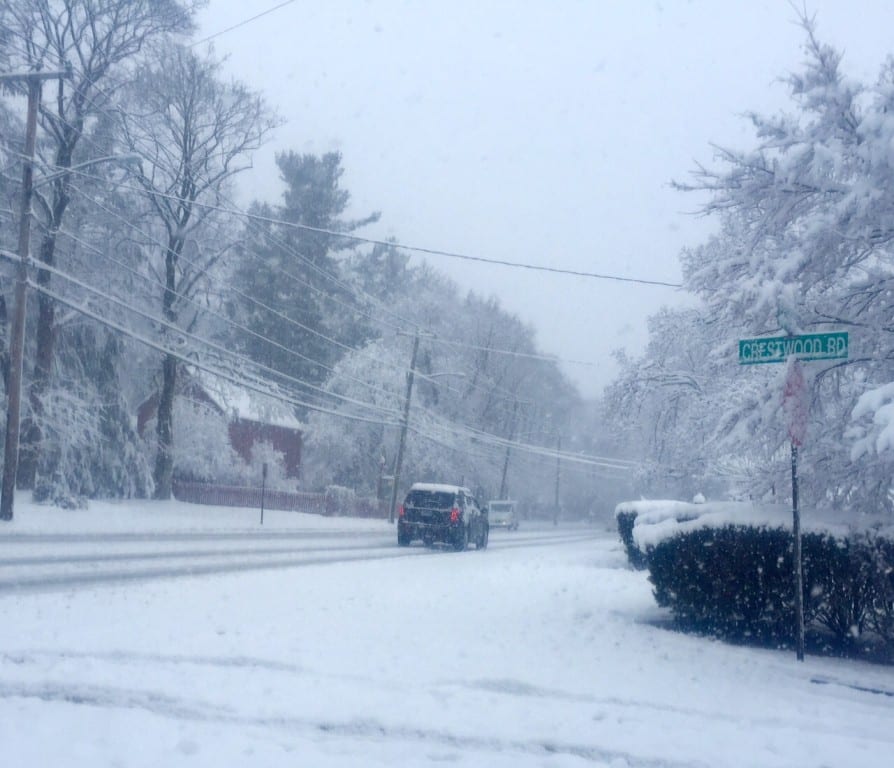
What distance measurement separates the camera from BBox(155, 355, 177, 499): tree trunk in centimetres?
3697

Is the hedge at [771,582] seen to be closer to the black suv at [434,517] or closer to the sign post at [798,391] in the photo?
the sign post at [798,391]

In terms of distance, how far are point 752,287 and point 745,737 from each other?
5488 mm

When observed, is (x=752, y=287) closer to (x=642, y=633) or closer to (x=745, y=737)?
(x=642, y=633)

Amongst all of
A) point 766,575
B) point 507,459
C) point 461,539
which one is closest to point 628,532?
point 461,539

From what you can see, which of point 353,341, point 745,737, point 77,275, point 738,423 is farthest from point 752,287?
point 353,341

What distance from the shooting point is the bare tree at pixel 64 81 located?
2834 centimetres

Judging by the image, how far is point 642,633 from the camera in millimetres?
11234

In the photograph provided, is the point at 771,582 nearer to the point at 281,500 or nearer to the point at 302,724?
the point at 302,724

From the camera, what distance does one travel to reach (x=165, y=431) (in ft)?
123

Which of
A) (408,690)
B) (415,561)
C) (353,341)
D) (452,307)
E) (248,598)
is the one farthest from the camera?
(452,307)

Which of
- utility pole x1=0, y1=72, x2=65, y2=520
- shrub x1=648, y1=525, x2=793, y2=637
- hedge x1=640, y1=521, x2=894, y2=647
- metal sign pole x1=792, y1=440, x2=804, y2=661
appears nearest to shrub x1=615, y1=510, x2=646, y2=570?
hedge x1=640, y1=521, x2=894, y2=647

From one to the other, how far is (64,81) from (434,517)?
17.3m

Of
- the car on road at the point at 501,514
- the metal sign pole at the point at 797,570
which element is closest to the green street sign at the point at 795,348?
the metal sign pole at the point at 797,570

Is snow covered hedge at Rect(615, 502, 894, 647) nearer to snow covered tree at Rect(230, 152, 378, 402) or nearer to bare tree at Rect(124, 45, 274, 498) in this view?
bare tree at Rect(124, 45, 274, 498)
